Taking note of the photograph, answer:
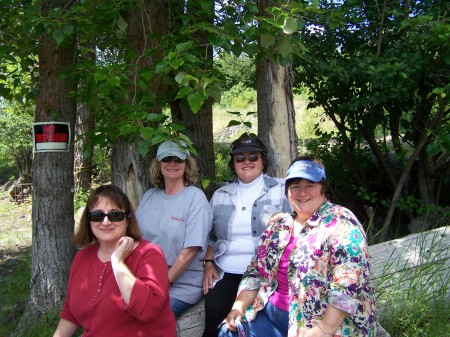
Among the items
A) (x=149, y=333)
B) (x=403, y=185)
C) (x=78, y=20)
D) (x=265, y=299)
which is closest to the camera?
(x=149, y=333)

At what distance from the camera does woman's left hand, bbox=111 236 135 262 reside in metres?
2.59

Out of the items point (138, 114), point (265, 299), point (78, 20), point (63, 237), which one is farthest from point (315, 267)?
point (63, 237)

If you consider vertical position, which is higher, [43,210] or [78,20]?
[78,20]

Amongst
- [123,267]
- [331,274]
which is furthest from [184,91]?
[331,274]

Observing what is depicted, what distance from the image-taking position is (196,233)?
3.40 metres

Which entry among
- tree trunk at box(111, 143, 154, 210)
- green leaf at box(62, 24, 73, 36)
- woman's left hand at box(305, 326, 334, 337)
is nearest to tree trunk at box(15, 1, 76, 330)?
tree trunk at box(111, 143, 154, 210)

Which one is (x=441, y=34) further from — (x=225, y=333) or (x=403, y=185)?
(x=225, y=333)

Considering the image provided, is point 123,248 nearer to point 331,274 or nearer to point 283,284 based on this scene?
point 283,284

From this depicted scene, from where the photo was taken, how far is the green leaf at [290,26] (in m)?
3.14

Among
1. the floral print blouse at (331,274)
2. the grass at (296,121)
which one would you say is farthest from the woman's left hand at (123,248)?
the grass at (296,121)

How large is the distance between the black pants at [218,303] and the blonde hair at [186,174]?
2.42 feet

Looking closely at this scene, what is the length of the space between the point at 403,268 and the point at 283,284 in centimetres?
138

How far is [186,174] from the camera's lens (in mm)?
3605

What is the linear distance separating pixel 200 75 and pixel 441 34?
9.81ft
